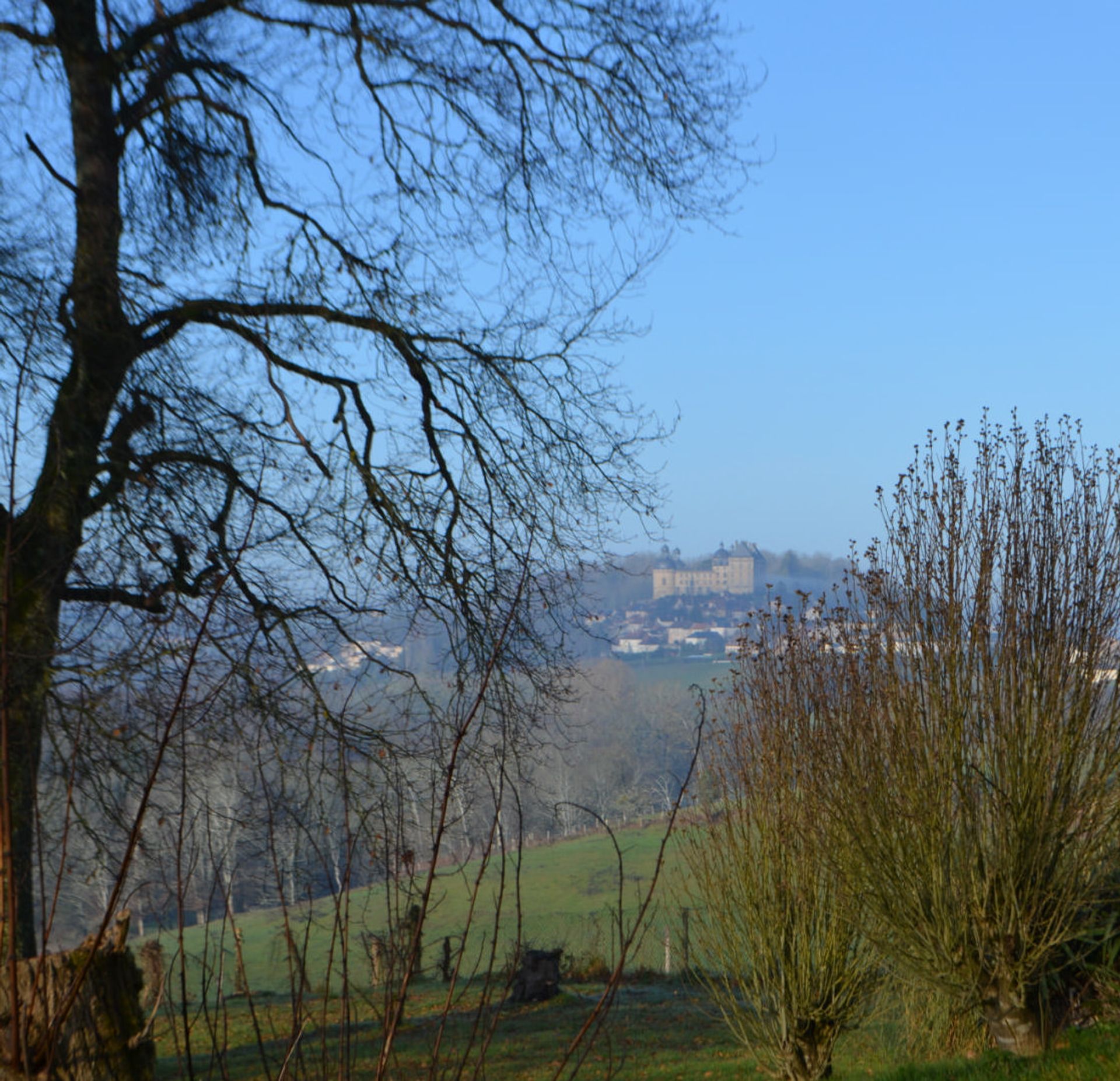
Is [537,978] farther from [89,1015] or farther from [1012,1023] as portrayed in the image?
[89,1015]

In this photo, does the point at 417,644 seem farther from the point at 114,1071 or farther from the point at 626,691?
the point at 626,691

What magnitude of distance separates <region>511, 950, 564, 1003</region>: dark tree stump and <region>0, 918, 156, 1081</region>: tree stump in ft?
54.1

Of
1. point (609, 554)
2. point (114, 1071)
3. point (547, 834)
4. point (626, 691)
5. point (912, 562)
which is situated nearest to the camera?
point (114, 1071)

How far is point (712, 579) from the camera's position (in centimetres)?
4897

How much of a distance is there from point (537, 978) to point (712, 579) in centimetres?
3252

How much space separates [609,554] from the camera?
29.1 ft

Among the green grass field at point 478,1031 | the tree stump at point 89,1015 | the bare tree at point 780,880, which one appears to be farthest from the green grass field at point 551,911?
the tree stump at point 89,1015

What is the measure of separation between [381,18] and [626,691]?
3657cm

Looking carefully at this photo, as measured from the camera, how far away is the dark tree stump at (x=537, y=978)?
1780cm

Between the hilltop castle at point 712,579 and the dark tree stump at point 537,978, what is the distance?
→ 79.1 ft

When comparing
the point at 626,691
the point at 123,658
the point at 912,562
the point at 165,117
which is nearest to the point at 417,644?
the point at 123,658

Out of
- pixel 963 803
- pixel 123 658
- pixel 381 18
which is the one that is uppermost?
pixel 381 18

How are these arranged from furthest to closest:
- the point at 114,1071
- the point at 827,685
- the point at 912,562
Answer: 1. the point at 827,685
2. the point at 912,562
3. the point at 114,1071

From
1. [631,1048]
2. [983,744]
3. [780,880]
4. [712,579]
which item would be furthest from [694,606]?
[983,744]
